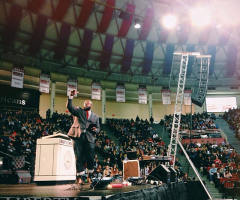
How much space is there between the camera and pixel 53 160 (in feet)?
19.8

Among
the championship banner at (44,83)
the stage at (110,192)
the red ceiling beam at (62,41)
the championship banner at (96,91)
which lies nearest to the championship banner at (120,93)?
the championship banner at (96,91)

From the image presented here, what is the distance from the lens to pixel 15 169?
9469mm

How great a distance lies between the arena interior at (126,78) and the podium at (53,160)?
3.18 metres

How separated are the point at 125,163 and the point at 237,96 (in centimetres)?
2424

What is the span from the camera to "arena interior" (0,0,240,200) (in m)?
14.4

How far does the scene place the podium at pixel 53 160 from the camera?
6012mm

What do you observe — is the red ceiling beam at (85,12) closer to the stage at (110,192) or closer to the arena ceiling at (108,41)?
the arena ceiling at (108,41)

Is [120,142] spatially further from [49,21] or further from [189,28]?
[189,28]

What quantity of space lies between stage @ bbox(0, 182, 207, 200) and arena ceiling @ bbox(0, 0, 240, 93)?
11851 mm

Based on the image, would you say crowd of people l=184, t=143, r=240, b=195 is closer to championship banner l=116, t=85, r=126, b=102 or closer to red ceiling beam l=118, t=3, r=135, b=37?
championship banner l=116, t=85, r=126, b=102

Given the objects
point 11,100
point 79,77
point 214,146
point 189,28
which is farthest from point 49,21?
point 214,146

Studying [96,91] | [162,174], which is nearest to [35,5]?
[96,91]

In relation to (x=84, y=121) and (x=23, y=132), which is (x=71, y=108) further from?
(x=23, y=132)

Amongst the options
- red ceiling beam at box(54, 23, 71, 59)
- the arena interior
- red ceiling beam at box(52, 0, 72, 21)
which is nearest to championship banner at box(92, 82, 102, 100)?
the arena interior
